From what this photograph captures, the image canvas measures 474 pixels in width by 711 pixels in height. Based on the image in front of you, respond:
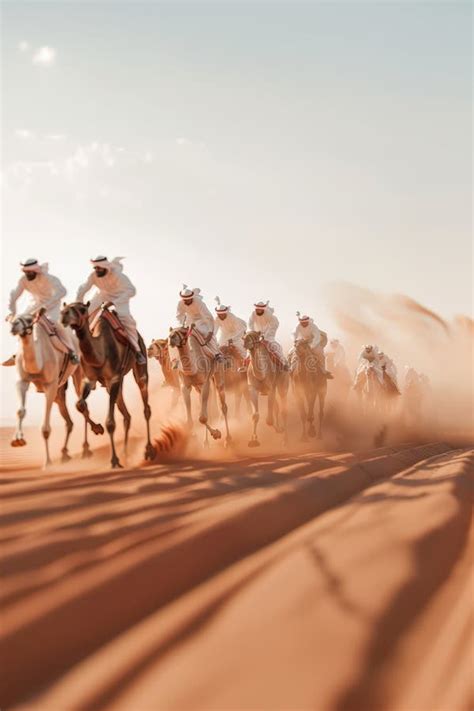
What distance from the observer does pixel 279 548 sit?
16.4ft

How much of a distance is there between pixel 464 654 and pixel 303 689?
874 mm

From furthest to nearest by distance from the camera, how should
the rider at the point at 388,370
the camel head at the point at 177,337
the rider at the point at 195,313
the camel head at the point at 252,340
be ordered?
the rider at the point at 388,370
the camel head at the point at 252,340
the rider at the point at 195,313
the camel head at the point at 177,337

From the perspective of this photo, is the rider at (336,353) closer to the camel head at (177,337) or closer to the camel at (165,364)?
the camel at (165,364)

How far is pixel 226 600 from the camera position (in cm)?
390

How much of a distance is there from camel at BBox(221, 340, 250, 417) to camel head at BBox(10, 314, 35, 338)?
355 inches

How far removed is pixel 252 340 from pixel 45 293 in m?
7.30

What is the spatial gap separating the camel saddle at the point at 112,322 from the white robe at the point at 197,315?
12.4 ft

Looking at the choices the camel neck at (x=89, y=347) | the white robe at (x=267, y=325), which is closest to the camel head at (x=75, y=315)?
the camel neck at (x=89, y=347)

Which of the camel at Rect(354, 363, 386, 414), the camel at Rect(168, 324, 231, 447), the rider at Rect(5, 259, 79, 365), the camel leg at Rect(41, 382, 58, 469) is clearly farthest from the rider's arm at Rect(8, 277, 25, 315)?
the camel at Rect(354, 363, 386, 414)

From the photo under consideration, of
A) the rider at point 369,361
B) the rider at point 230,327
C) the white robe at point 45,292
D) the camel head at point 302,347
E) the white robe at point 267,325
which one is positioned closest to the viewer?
the white robe at point 45,292

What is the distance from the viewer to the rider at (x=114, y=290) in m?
10.9

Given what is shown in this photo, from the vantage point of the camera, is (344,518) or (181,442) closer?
(344,518)

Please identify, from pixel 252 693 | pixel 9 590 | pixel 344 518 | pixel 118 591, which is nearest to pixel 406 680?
pixel 252 693

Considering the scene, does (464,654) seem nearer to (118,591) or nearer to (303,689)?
(303,689)
